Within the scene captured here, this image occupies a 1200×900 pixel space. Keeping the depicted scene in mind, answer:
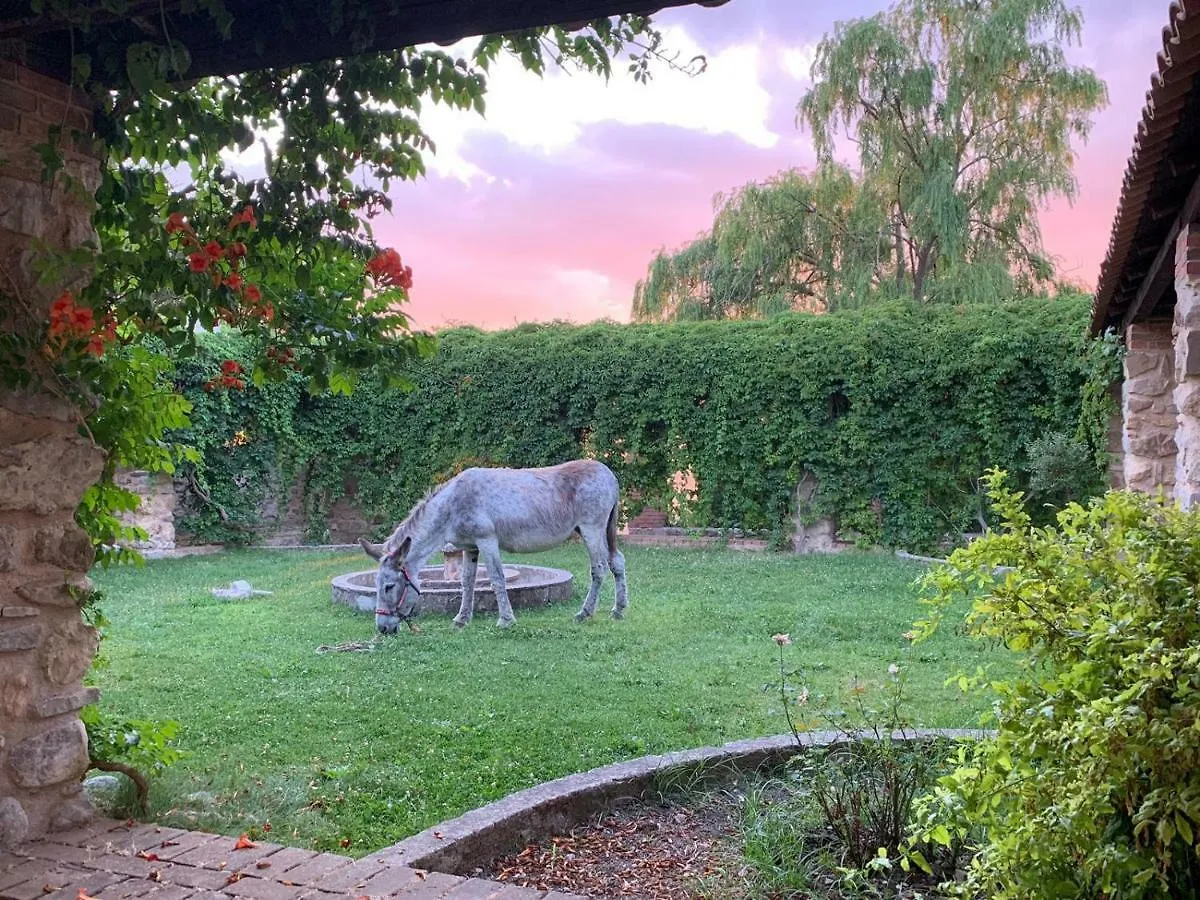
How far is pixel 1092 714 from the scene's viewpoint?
1886mm

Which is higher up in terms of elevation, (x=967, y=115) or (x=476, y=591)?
(x=967, y=115)

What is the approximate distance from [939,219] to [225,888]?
16.7m

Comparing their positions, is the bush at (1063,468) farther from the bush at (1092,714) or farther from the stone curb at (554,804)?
the bush at (1092,714)

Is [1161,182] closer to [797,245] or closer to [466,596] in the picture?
[466,596]

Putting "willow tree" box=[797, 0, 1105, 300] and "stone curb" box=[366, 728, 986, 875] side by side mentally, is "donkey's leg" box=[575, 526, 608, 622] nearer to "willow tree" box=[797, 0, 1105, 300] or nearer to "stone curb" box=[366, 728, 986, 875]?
"stone curb" box=[366, 728, 986, 875]

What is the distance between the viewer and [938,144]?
55.7 ft

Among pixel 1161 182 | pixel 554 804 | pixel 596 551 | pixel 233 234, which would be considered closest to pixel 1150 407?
pixel 1161 182

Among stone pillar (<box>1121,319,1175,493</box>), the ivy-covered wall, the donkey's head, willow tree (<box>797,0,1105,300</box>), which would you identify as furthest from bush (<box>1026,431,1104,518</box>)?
the donkey's head

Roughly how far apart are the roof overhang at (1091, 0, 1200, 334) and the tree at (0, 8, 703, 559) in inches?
73.2

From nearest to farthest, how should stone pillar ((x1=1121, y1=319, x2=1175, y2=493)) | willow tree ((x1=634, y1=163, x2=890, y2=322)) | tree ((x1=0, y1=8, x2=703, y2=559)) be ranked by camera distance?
tree ((x1=0, y1=8, x2=703, y2=559)) < stone pillar ((x1=1121, y1=319, x2=1175, y2=493)) < willow tree ((x1=634, y1=163, x2=890, y2=322))

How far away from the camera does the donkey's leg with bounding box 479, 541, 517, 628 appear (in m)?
8.14

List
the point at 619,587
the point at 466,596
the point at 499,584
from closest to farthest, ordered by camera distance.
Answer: the point at 499,584, the point at 466,596, the point at 619,587

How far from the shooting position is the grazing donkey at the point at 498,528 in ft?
26.5

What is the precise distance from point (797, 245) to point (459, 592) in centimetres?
1241
